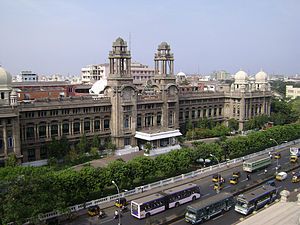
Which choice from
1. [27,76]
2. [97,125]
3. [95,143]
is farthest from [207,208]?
[27,76]

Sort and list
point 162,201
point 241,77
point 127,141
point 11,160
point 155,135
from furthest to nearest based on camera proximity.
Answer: point 241,77
point 127,141
point 155,135
point 11,160
point 162,201

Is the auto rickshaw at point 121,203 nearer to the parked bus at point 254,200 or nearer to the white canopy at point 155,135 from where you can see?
the parked bus at point 254,200

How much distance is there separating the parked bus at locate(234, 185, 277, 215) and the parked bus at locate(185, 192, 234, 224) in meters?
1.37

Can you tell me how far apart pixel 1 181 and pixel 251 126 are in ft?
242

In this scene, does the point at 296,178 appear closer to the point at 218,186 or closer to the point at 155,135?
the point at 218,186

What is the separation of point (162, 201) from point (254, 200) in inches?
445

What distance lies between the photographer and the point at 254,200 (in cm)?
4056

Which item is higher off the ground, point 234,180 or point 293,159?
point 293,159

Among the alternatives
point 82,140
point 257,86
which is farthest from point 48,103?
point 257,86

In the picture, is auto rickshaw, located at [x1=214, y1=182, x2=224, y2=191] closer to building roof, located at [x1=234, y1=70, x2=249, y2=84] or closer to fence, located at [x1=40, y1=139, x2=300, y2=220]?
fence, located at [x1=40, y1=139, x2=300, y2=220]

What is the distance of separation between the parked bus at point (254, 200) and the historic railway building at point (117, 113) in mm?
28350

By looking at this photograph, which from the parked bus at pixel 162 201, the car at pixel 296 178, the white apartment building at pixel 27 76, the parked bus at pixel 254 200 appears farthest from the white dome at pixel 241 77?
the white apartment building at pixel 27 76

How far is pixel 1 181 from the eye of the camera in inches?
1346

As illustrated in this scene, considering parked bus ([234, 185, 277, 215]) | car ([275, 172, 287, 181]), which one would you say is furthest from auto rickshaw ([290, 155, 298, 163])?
parked bus ([234, 185, 277, 215])
